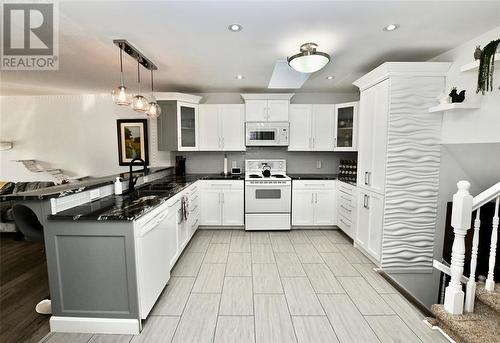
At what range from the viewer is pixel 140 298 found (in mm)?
1787

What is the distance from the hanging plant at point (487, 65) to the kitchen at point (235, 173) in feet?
0.78

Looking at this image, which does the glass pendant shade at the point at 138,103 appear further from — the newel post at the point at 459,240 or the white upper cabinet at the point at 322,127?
the newel post at the point at 459,240

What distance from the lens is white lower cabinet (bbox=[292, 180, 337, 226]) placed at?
12.9 feet

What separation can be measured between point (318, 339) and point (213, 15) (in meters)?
2.66

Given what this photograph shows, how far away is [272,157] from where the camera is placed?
178 inches

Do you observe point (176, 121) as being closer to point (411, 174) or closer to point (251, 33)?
point (251, 33)

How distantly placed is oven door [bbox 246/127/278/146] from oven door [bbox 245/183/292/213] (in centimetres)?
80

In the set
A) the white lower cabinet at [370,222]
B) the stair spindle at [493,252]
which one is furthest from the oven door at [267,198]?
the stair spindle at [493,252]

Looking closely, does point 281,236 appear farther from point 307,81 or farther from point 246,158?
point 307,81

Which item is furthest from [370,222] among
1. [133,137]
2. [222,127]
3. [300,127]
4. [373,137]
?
[133,137]

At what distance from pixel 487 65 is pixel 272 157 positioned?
3.10 m

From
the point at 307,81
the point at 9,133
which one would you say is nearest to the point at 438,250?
the point at 307,81

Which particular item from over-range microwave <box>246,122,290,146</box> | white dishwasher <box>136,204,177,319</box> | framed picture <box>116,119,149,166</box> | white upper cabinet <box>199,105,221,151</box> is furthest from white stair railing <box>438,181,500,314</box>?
framed picture <box>116,119,149,166</box>

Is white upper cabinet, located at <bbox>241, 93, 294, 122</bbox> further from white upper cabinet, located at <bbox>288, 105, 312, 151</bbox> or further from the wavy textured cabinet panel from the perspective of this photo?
the wavy textured cabinet panel
